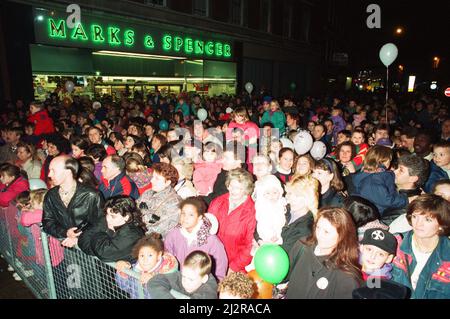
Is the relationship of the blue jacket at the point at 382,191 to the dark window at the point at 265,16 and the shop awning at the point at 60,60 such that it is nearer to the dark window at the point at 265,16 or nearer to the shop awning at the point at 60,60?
the shop awning at the point at 60,60

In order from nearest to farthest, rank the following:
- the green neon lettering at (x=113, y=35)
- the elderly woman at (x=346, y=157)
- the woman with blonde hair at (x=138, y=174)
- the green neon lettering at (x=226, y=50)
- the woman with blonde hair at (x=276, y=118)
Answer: the woman with blonde hair at (x=138, y=174) → the elderly woman at (x=346, y=157) → the woman with blonde hair at (x=276, y=118) → the green neon lettering at (x=113, y=35) → the green neon lettering at (x=226, y=50)

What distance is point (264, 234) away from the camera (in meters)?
3.55

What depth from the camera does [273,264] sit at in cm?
275

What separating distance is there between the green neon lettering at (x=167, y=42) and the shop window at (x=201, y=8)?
101 inches

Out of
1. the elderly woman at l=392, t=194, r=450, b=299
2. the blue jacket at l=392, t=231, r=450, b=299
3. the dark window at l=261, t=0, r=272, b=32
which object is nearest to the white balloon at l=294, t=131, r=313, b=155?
the elderly woman at l=392, t=194, r=450, b=299

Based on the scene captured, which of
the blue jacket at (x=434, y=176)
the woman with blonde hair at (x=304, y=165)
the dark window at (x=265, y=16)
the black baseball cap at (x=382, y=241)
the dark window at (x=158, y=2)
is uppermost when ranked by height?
the dark window at (x=265, y=16)

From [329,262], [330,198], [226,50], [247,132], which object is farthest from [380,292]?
[226,50]

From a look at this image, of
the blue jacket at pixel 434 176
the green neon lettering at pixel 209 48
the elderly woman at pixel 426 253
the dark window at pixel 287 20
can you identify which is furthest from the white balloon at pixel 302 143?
the dark window at pixel 287 20

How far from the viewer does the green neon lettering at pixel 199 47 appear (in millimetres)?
19000

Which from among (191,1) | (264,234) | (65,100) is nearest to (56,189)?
(264,234)

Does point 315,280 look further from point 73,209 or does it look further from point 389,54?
point 389,54

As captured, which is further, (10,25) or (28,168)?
(10,25)
